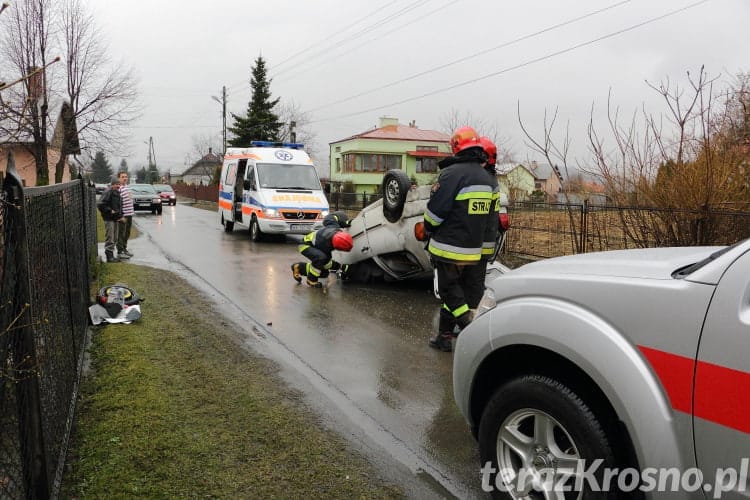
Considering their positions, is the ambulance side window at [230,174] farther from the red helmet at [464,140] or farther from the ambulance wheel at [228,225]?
the red helmet at [464,140]

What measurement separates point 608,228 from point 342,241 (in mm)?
3896

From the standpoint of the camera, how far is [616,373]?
2213mm

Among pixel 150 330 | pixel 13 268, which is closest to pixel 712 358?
pixel 13 268

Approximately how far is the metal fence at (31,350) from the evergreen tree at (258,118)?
147 ft

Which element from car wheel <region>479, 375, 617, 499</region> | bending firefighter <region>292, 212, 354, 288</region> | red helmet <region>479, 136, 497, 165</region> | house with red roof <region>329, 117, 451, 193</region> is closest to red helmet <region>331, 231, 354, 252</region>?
bending firefighter <region>292, 212, 354, 288</region>

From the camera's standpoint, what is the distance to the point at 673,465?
2.04m

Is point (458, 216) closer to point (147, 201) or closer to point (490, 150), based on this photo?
point (490, 150)

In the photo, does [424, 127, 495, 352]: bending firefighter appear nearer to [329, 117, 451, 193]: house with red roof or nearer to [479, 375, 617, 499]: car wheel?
[479, 375, 617, 499]: car wheel

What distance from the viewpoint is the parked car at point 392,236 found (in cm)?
763

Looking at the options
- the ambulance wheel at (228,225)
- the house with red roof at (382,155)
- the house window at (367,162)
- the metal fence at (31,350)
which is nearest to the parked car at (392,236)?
the metal fence at (31,350)

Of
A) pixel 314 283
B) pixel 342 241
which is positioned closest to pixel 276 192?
pixel 314 283

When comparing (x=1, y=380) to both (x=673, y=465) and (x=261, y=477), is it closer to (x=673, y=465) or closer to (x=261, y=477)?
(x=261, y=477)

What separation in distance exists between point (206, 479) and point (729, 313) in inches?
104

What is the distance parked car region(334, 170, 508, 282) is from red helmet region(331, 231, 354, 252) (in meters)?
0.21
